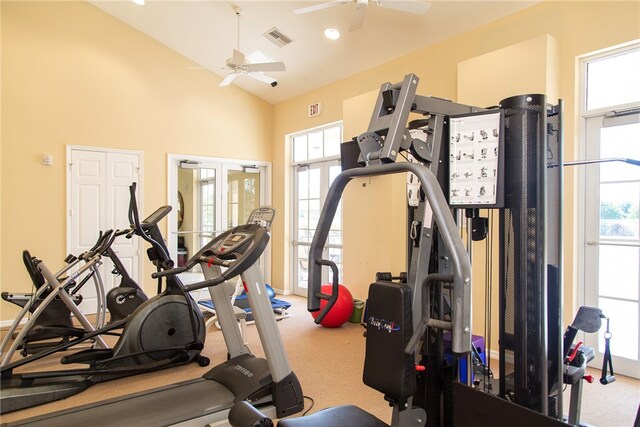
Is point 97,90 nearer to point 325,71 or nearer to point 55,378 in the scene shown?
point 325,71

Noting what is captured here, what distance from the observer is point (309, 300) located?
67.1 inches

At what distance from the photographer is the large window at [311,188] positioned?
602cm

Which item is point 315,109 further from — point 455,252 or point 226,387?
point 455,252

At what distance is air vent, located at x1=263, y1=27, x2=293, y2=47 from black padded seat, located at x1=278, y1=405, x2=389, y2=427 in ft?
14.4

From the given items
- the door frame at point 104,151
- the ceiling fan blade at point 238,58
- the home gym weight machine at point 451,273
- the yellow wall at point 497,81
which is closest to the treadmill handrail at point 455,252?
the home gym weight machine at point 451,273

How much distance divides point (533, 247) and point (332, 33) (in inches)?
146

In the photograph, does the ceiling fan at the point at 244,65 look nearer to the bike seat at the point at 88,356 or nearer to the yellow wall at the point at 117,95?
the yellow wall at the point at 117,95

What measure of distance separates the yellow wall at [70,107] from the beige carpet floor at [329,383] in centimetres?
213

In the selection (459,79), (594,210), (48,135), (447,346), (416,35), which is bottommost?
(447,346)

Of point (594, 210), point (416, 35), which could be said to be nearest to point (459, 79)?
point (416, 35)

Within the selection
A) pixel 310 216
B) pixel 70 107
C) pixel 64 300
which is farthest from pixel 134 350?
pixel 310 216

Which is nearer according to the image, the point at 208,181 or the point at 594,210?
the point at 594,210

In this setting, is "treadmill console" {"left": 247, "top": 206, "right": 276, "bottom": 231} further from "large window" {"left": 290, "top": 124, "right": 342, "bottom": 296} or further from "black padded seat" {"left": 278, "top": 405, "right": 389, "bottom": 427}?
"large window" {"left": 290, "top": 124, "right": 342, "bottom": 296}

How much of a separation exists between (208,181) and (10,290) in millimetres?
2897
